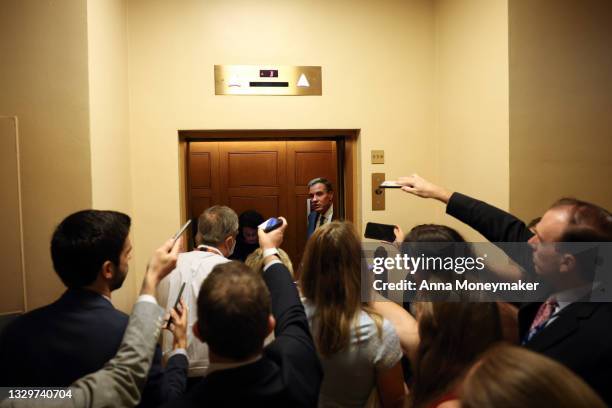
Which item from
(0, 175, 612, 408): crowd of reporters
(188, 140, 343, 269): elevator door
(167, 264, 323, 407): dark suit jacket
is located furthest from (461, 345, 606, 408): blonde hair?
(188, 140, 343, 269): elevator door

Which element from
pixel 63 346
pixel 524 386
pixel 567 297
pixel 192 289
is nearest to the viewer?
pixel 524 386

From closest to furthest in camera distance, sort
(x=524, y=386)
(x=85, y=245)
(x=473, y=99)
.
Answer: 1. (x=524, y=386)
2. (x=85, y=245)
3. (x=473, y=99)

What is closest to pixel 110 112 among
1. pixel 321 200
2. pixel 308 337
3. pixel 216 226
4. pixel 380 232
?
pixel 216 226

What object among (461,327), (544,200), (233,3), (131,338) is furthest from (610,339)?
(233,3)

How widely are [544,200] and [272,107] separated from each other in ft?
5.82

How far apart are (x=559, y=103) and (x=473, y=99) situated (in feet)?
1.52

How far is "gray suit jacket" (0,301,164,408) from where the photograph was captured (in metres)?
0.95

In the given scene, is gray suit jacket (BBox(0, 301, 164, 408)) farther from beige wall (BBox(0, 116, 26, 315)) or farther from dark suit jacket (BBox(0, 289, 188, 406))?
beige wall (BBox(0, 116, 26, 315))

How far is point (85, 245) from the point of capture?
114cm

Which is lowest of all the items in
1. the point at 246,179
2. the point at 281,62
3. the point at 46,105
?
the point at 246,179

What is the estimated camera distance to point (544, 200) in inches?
96.0

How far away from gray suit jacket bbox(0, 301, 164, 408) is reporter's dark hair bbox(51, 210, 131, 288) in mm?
185

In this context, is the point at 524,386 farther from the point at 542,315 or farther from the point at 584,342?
the point at 542,315

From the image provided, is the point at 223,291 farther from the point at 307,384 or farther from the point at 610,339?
the point at 610,339
